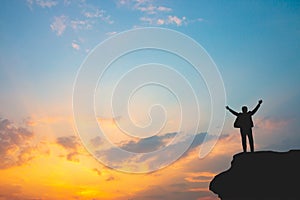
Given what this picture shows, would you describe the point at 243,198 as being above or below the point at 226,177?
below

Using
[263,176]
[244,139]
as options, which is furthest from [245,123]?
[263,176]

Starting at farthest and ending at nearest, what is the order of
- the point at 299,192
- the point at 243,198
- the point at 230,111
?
the point at 230,111 < the point at 243,198 < the point at 299,192

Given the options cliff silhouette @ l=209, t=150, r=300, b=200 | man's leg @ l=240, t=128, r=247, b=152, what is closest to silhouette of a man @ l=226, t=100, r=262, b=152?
man's leg @ l=240, t=128, r=247, b=152

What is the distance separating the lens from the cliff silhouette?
24328mm

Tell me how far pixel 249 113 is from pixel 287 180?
5533 mm

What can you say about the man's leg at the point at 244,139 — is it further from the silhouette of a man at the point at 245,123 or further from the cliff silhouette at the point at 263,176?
the cliff silhouette at the point at 263,176

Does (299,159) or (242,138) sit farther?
(242,138)

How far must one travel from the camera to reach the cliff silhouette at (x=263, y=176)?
2433 centimetres

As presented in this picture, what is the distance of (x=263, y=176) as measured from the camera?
25.2 meters

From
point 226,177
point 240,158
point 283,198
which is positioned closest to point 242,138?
point 240,158

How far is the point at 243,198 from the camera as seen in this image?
25844 millimetres

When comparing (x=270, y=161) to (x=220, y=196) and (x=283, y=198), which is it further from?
(x=220, y=196)

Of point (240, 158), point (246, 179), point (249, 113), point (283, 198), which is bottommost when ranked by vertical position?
point (283, 198)

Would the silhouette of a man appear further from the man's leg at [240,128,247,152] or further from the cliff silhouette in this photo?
the cliff silhouette
